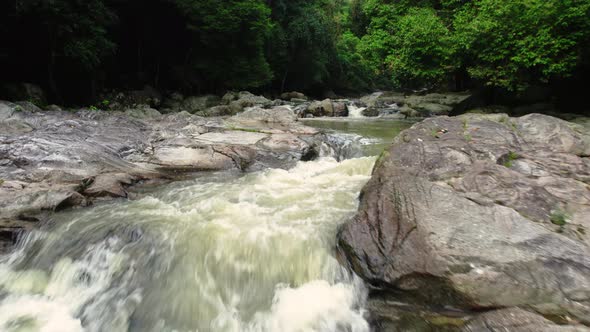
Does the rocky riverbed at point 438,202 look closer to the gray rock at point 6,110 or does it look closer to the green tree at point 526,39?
the gray rock at point 6,110

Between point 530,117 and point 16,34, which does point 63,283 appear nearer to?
point 530,117

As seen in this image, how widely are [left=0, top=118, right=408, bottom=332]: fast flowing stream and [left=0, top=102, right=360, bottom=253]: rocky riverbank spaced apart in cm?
46

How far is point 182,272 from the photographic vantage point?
3.24 m

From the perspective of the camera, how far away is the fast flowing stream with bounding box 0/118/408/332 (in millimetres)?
2809

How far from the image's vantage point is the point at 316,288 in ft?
10.2

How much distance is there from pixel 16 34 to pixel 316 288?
17016mm

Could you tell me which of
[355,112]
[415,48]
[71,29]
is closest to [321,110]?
[355,112]

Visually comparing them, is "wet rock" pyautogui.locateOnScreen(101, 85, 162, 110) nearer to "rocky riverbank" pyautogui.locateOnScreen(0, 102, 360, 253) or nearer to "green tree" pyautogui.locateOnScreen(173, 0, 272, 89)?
"green tree" pyautogui.locateOnScreen(173, 0, 272, 89)

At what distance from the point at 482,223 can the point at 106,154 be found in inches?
255

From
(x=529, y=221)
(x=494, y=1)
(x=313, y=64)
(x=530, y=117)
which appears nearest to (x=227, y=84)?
(x=313, y=64)

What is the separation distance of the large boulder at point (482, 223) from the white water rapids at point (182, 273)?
471 mm

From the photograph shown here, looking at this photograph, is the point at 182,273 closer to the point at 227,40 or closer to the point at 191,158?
the point at 191,158

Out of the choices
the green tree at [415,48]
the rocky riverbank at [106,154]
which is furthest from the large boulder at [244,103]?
the rocky riverbank at [106,154]

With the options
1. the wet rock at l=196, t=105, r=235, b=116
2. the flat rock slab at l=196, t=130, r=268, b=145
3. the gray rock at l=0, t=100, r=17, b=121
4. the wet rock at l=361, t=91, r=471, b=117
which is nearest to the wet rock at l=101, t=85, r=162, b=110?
the wet rock at l=196, t=105, r=235, b=116
